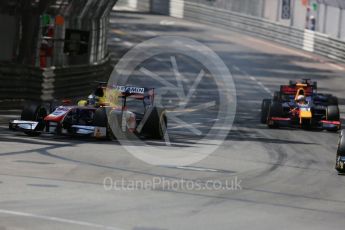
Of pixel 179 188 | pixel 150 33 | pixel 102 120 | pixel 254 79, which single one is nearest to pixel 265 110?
pixel 102 120

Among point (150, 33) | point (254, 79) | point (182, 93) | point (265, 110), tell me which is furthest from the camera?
Result: point (150, 33)

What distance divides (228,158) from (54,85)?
44.1 feet

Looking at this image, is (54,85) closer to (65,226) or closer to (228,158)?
(228,158)

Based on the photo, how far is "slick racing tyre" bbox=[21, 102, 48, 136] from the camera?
21.7 meters

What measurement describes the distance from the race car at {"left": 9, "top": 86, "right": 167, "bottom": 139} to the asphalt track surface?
0.90ft

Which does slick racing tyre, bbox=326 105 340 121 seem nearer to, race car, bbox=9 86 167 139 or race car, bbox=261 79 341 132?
race car, bbox=261 79 341 132

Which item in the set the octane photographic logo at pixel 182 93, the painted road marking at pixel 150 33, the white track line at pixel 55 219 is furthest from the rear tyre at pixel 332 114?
the painted road marking at pixel 150 33

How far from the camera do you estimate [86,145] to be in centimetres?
2095

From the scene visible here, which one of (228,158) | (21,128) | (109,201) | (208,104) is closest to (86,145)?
(21,128)

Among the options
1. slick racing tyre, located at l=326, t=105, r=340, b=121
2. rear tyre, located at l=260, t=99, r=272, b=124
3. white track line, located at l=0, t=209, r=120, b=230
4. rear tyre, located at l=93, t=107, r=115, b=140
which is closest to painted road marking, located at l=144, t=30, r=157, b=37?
rear tyre, located at l=260, t=99, r=272, b=124

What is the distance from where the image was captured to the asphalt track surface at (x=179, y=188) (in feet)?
41.6

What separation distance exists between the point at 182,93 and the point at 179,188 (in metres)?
23.1

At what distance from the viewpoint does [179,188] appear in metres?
15.7

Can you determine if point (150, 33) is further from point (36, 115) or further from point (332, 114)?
point (36, 115)
